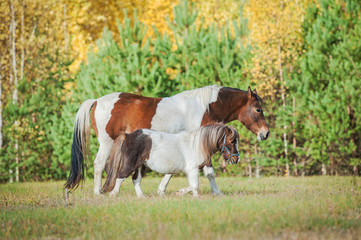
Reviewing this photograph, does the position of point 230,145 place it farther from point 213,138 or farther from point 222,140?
point 213,138

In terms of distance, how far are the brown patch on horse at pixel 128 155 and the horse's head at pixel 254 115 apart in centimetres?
260

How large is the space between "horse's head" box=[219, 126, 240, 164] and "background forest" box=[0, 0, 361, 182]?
18.9ft

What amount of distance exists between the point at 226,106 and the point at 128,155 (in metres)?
2.63

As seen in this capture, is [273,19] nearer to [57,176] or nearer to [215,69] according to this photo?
[215,69]

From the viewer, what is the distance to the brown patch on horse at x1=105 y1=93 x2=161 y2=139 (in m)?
9.41

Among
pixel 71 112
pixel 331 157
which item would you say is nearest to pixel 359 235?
pixel 331 157

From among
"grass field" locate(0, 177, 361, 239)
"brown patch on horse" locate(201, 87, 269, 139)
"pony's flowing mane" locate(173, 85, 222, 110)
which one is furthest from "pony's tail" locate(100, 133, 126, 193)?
"brown patch on horse" locate(201, 87, 269, 139)

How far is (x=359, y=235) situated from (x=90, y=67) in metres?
11.2

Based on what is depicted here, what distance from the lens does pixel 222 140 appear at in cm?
812

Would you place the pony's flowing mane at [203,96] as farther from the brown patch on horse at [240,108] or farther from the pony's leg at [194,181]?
the pony's leg at [194,181]

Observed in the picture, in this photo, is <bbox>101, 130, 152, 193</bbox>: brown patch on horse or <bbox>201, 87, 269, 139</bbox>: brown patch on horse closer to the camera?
<bbox>101, 130, 152, 193</bbox>: brown patch on horse

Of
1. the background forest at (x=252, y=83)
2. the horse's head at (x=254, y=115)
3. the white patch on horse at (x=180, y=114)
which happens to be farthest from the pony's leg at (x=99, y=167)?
the background forest at (x=252, y=83)

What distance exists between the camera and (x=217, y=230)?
530cm

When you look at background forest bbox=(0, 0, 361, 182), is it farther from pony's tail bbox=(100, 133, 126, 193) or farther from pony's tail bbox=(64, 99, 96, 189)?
→ pony's tail bbox=(100, 133, 126, 193)
